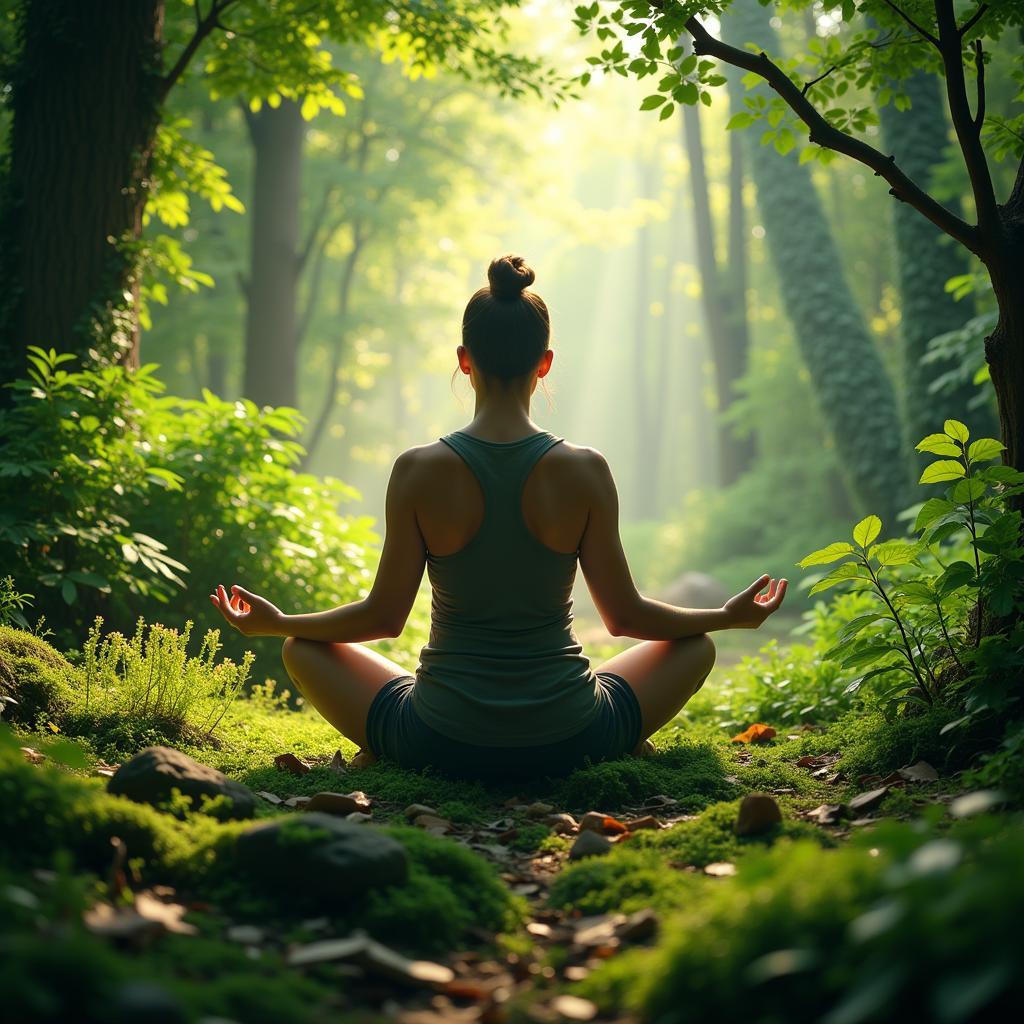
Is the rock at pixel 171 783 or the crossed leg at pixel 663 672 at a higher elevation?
the crossed leg at pixel 663 672

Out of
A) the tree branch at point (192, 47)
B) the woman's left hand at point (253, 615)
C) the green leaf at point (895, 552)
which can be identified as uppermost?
the tree branch at point (192, 47)

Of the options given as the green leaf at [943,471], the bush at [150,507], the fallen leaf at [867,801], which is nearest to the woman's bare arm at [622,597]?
the green leaf at [943,471]

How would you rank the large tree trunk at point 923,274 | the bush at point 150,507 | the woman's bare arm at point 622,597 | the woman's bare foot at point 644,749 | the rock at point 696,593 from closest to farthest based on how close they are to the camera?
the woman's bare arm at point 622,597
the woman's bare foot at point 644,749
the bush at point 150,507
the large tree trunk at point 923,274
the rock at point 696,593

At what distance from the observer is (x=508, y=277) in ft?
12.0

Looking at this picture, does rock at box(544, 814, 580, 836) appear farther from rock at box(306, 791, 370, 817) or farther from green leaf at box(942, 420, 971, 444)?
green leaf at box(942, 420, 971, 444)

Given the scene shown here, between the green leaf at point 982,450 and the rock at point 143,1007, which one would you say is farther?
the green leaf at point 982,450

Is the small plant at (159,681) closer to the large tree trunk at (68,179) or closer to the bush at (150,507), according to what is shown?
the bush at (150,507)

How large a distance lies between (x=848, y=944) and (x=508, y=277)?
2.57 metres

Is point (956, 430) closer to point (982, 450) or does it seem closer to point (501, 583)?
point (982, 450)

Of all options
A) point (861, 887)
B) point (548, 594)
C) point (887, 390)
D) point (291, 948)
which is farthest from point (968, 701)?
point (887, 390)

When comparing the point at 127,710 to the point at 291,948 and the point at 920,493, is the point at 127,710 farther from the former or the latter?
the point at 920,493

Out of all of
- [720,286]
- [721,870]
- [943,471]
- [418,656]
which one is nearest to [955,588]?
[943,471]

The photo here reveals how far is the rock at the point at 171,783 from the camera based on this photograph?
279 centimetres

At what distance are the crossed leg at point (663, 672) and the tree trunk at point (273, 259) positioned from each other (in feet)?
30.7
